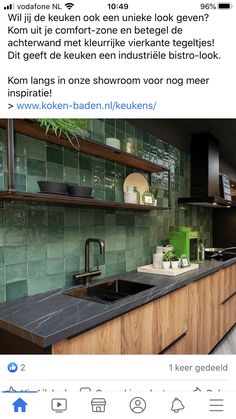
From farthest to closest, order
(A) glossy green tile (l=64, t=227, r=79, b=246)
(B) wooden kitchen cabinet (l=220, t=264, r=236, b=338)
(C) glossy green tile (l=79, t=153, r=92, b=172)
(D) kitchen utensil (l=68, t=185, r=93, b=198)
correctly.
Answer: (B) wooden kitchen cabinet (l=220, t=264, r=236, b=338) < (C) glossy green tile (l=79, t=153, r=92, b=172) < (A) glossy green tile (l=64, t=227, r=79, b=246) < (D) kitchen utensil (l=68, t=185, r=93, b=198)

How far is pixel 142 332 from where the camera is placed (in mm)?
1218

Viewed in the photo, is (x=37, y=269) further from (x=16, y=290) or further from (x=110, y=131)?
(x=110, y=131)

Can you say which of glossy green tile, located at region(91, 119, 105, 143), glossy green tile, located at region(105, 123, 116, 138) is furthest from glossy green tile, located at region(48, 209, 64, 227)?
glossy green tile, located at region(105, 123, 116, 138)

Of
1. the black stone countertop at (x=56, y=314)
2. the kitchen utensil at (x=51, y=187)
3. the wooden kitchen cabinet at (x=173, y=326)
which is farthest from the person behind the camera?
the kitchen utensil at (x=51, y=187)

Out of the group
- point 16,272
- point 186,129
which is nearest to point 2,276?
point 16,272

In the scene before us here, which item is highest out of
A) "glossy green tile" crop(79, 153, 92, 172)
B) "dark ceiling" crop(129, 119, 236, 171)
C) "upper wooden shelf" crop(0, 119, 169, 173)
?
"dark ceiling" crop(129, 119, 236, 171)

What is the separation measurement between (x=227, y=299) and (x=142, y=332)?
1566 millimetres

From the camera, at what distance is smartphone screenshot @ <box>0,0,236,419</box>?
2.11 ft

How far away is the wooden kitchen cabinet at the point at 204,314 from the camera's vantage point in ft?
5.68
